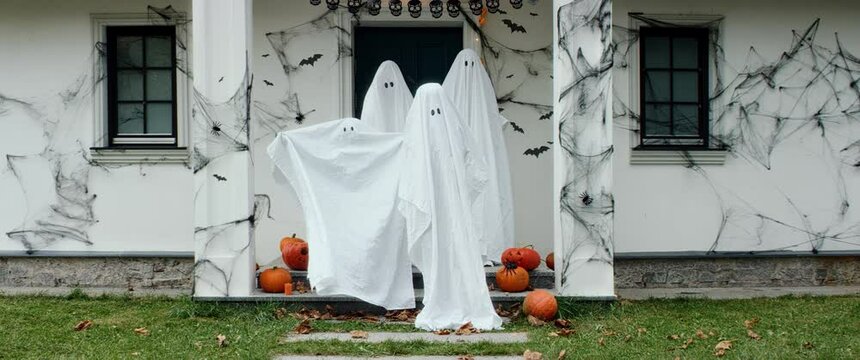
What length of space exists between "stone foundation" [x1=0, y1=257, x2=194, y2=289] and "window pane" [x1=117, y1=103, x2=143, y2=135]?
1.46 meters

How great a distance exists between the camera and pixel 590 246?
847 centimetres

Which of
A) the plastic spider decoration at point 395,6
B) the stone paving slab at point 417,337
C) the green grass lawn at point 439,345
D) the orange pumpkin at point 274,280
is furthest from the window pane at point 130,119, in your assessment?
the stone paving slab at point 417,337

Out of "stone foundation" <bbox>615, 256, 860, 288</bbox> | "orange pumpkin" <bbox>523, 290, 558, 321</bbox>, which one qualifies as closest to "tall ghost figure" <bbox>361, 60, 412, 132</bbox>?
"orange pumpkin" <bbox>523, 290, 558, 321</bbox>

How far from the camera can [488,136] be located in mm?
9750

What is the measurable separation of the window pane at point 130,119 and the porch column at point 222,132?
2459mm

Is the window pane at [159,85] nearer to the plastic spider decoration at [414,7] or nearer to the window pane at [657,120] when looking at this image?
the plastic spider decoration at [414,7]

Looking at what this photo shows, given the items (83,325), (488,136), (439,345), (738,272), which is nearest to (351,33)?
(488,136)

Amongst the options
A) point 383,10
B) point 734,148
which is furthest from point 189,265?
point 734,148

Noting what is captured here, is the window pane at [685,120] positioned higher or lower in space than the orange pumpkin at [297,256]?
higher

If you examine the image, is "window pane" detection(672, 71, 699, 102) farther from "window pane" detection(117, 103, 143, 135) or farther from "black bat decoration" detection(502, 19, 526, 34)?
"window pane" detection(117, 103, 143, 135)

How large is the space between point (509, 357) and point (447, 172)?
1974 mm

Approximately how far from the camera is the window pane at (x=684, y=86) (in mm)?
10633

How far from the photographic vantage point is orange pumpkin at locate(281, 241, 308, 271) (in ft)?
30.4

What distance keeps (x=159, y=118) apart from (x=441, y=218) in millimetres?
4240
